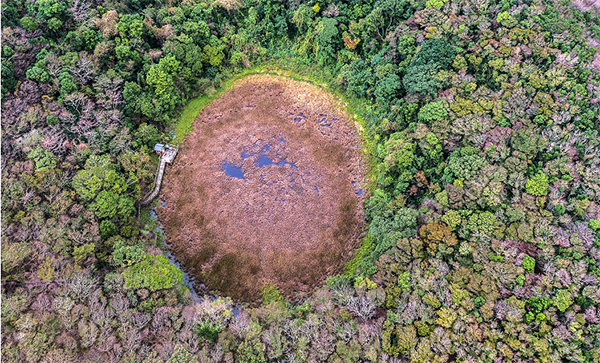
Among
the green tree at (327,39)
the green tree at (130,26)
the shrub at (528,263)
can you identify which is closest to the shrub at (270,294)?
the shrub at (528,263)

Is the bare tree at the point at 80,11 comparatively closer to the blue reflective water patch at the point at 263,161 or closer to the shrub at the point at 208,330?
the blue reflective water patch at the point at 263,161

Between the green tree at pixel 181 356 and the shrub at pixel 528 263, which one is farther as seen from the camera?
the green tree at pixel 181 356

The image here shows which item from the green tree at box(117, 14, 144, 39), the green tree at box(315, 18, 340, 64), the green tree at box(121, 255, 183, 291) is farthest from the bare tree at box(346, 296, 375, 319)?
the green tree at box(117, 14, 144, 39)

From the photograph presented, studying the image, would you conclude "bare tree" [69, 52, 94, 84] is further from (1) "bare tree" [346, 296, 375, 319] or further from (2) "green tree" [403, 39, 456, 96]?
(1) "bare tree" [346, 296, 375, 319]

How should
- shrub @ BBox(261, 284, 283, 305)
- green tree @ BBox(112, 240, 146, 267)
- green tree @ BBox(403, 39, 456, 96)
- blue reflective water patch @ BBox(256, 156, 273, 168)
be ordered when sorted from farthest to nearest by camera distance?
blue reflective water patch @ BBox(256, 156, 273, 168), green tree @ BBox(403, 39, 456, 96), shrub @ BBox(261, 284, 283, 305), green tree @ BBox(112, 240, 146, 267)

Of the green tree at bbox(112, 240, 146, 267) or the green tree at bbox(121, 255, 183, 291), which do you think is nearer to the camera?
the green tree at bbox(121, 255, 183, 291)

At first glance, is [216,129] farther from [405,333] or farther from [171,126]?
[405,333]
